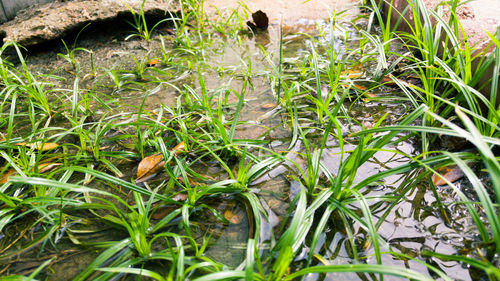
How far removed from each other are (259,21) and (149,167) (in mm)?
2259

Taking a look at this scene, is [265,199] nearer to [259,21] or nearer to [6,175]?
[6,175]

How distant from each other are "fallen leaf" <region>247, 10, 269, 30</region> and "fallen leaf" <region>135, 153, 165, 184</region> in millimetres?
2144


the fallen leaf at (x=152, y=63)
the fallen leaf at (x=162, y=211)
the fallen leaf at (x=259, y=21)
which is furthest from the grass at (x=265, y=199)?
the fallen leaf at (x=259, y=21)

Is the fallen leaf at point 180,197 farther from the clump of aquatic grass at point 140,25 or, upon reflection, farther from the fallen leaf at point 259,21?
the fallen leaf at point 259,21

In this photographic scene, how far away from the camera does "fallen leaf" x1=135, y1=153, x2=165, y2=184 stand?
4.95 feet

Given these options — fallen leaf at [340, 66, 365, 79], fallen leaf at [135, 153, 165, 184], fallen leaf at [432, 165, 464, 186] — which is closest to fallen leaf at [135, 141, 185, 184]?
fallen leaf at [135, 153, 165, 184]

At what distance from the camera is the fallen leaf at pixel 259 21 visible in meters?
3.18

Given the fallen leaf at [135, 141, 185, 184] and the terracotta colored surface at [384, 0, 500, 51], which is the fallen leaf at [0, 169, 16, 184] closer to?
the fallen leaf at [135, 141, 185, 184]

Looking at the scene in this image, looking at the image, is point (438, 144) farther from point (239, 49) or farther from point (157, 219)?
point (239, 49)

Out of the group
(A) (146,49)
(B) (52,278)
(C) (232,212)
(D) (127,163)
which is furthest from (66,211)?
(A) (146,49)

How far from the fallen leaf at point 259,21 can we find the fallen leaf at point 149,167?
2144 millimetres

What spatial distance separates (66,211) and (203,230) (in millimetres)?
579

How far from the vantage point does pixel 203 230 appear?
1.23m

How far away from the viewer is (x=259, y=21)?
325 cm
